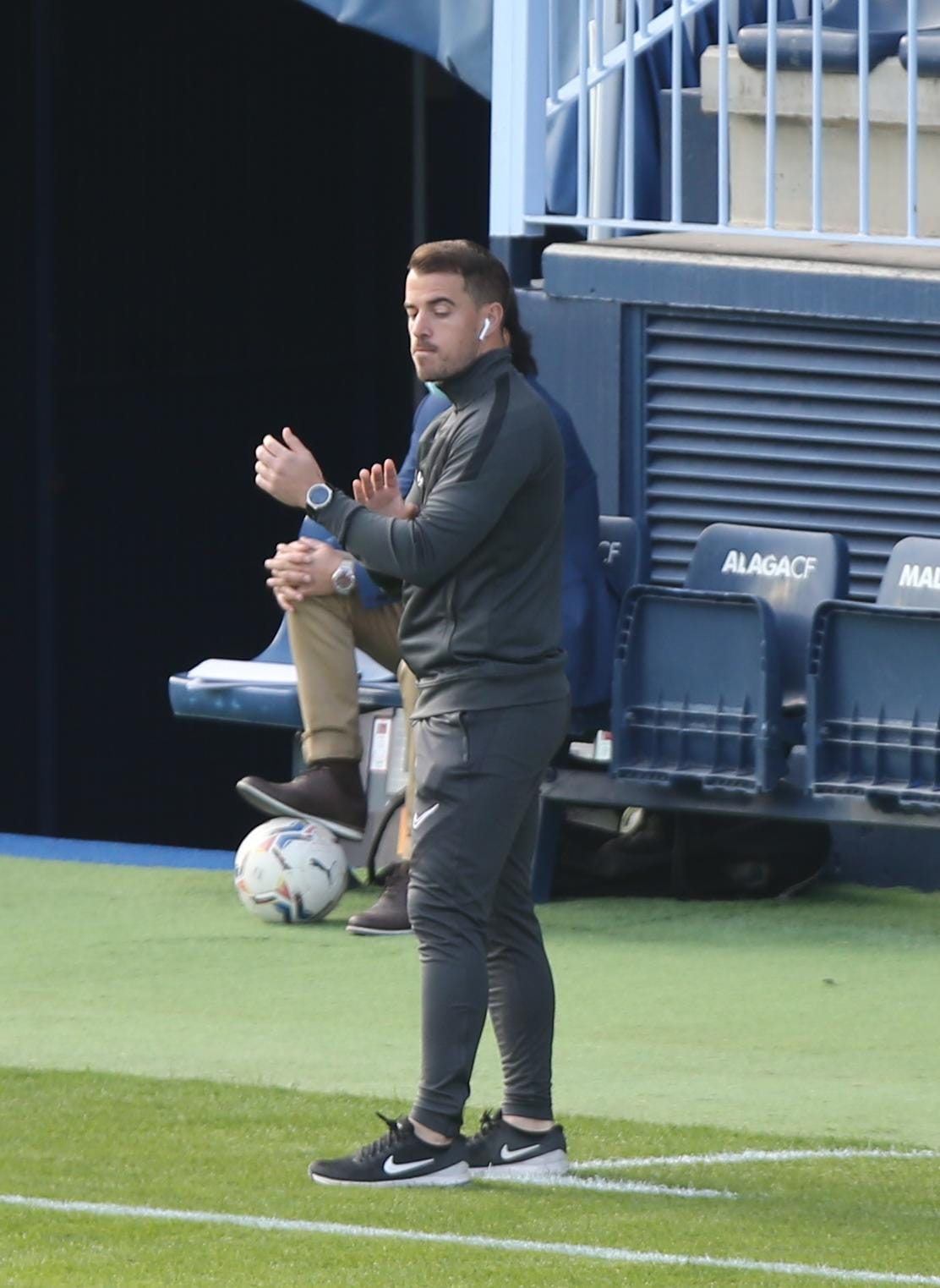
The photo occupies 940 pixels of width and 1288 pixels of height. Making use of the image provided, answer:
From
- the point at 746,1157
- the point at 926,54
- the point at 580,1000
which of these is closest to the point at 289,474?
the point at 746,1157

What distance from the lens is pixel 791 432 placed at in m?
8.50

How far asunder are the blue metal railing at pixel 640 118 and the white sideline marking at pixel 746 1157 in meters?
3.22

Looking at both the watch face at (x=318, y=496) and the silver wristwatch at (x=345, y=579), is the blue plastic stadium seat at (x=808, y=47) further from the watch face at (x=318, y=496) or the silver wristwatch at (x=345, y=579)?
the watch face at (x=318, y=496)

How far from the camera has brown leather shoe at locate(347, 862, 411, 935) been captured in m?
7.75

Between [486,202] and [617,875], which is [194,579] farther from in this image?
[617,875]

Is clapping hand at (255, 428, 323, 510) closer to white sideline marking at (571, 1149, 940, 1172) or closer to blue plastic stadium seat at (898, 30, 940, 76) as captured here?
white sideline marking at (571, 1149, 940, 1172)

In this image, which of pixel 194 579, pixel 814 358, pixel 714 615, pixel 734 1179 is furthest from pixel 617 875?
pixel 194 579

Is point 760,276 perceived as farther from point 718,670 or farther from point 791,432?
point 718,670

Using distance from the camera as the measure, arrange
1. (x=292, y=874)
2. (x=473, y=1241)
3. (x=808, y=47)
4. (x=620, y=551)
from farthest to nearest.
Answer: (x=808, y=47) < (x=620, y=551) < (x=292, y=874) < (x=473, y=1241)

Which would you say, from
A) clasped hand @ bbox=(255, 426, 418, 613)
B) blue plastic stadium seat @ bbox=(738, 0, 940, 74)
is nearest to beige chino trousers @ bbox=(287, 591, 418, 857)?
blue plastic stadium seat @ bbox=(738, 0, 940, 74)

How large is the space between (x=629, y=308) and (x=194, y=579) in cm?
610

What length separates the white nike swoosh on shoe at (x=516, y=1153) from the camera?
523cm

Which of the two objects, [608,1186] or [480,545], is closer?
[480,545]

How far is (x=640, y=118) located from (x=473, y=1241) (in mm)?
5508
